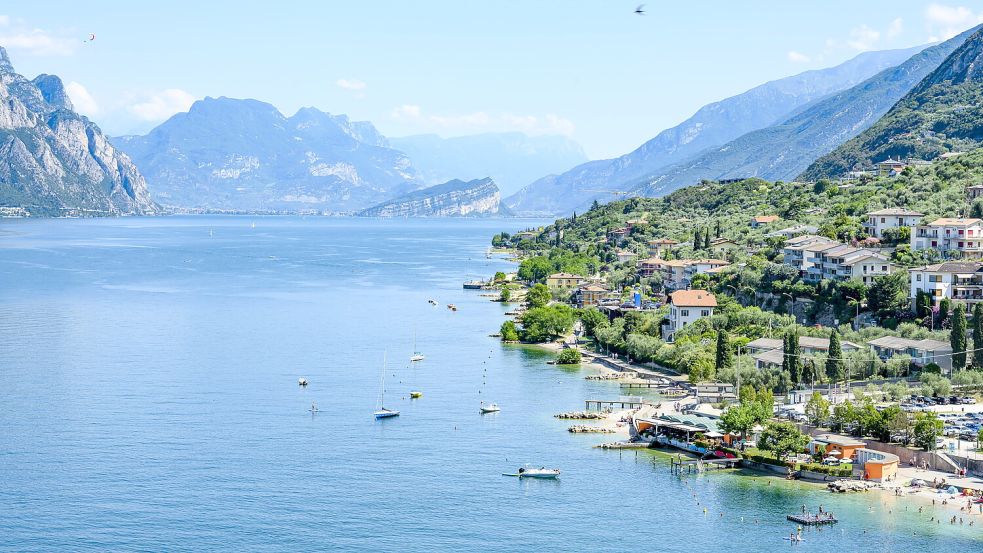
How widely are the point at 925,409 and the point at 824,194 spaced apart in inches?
3403

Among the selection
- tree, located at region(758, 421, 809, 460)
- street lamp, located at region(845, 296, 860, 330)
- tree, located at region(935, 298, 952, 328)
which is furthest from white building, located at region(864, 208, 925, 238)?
tree, located at region(758, 421, 809, 460)

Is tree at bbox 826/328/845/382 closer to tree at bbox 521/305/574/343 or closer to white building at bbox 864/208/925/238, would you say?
tree at bbox 521/305/574/343

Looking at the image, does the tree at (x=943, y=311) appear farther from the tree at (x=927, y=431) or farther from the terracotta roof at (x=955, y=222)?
the tree at (x=927, y=431)

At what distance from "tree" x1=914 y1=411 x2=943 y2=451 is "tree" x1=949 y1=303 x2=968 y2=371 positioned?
50.8ft

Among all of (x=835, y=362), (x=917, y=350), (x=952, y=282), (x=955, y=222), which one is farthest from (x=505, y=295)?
(x=917, y=350)

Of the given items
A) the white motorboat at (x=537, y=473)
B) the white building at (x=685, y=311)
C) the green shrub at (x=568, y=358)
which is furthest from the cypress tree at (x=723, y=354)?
the white motorboat at (x=537, y=473)

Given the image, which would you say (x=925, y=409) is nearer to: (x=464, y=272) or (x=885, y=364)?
A: (x=885, y=364)

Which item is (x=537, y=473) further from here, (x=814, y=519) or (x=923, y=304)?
(x=923, y=304)

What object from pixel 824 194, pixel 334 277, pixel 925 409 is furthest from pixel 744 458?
pixel 334 277

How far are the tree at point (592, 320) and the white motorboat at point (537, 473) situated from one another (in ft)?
132

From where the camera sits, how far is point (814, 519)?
160ft

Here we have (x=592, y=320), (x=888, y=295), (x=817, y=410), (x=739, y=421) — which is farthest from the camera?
(x=592, y=320)

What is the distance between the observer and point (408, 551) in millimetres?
45438

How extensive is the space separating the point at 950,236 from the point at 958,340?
87.6 feet
